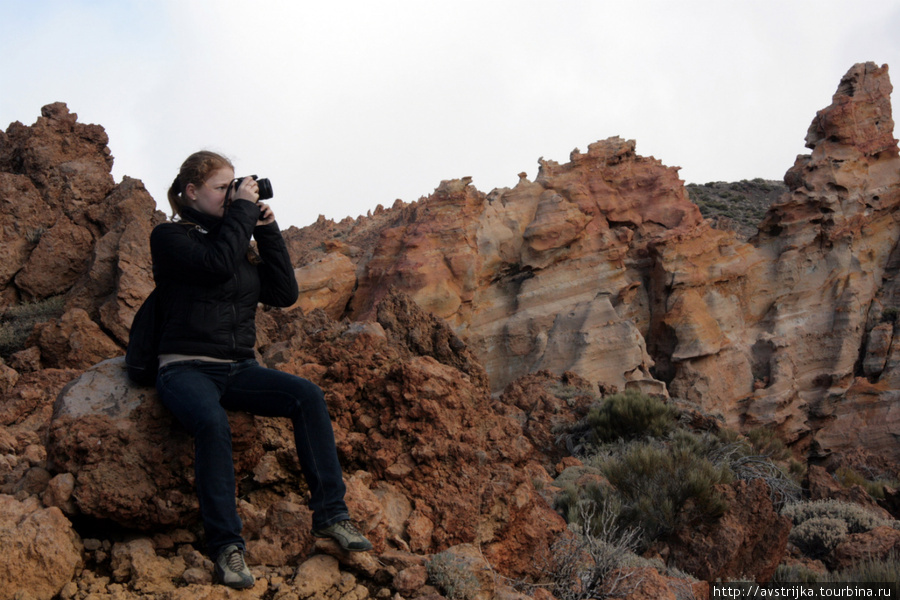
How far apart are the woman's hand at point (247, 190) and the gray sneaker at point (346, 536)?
5.05 feet

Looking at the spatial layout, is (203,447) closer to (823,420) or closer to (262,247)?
(262,247)

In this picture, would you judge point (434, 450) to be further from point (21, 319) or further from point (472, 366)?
point (21, 319)

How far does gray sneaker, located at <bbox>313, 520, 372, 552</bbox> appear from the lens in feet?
9.87

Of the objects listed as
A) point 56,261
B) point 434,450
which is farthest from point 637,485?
point 56,261

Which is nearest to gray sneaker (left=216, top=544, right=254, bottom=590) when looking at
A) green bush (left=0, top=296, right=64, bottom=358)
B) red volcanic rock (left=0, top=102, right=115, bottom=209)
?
green bush (left=0, top=296, right=64, bottom=358)

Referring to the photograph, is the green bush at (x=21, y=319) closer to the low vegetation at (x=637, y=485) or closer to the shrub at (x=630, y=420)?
the low vegetation at (x=637, y=485)

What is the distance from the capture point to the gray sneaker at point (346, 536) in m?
3.01

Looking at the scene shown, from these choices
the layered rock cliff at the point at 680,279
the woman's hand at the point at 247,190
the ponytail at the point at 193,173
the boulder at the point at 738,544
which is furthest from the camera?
the layered rock cliff at the point at 680,279

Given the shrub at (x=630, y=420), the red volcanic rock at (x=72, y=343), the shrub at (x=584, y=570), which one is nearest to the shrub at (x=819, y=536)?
the shrub at (x=584, y=570)

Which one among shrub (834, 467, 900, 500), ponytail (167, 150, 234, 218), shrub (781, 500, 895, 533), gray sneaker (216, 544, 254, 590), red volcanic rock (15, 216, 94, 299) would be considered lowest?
shrub (834, 467, 900, 500)

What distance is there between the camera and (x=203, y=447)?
2971mm

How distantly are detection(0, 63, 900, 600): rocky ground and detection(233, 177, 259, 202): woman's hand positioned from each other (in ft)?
3.47

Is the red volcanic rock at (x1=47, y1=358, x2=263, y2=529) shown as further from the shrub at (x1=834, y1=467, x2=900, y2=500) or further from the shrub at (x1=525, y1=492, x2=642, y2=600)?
the shrub at (x1=834, y1=467, x2=900, y2=500)

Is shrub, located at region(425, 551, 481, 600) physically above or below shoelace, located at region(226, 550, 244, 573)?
below
